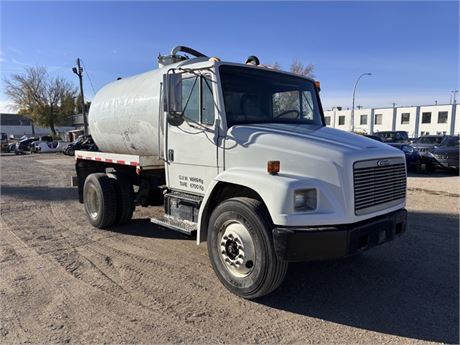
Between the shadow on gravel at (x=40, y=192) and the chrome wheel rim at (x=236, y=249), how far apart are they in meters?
7.28

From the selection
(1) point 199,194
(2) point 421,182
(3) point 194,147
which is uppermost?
(3) point 194,147

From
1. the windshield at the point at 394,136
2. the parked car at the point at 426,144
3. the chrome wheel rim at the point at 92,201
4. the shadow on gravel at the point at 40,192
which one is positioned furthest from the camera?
the windshield at the point at 394,136

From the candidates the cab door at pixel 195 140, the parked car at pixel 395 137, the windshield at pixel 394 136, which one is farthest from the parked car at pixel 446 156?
the cab door at pixel 195 140

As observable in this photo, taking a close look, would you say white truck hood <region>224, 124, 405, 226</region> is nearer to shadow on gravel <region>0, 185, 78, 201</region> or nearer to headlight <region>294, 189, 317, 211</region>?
headlight <region>294, 189, 317, 211</region>

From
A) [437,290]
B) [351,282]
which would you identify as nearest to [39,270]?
[351,282]

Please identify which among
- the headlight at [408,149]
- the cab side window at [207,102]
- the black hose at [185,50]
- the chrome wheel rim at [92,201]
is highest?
the black hose at [185,50]

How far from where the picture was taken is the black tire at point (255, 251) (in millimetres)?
3668

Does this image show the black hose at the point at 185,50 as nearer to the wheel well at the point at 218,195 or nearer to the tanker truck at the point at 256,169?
the tanker truck at the point at 256,169

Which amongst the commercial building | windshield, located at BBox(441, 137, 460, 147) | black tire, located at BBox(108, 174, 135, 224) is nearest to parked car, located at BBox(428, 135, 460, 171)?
windshield, located at BBox(441, 137, 460, 147)

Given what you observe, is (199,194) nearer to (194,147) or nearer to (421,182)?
(194,147)

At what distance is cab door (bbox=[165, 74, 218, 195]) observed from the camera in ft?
14.9

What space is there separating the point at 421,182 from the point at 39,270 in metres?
13.0

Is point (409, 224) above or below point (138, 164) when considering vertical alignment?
below

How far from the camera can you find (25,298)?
13.2 ft
